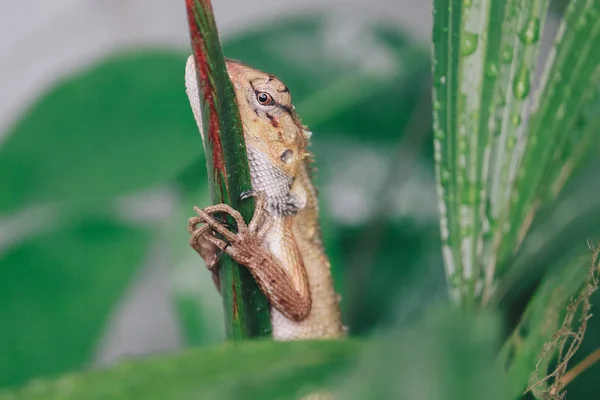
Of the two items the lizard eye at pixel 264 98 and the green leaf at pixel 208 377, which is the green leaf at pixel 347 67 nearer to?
the lizard eye at pixel 264 98

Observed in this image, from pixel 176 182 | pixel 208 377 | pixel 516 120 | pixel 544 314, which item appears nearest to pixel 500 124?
pixel 516 120

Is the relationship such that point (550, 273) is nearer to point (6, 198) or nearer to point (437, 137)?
point (437, 137)

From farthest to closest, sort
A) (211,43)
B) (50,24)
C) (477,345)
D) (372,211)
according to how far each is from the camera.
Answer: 1. (50,24)
2. (372,211)
3. (211,43)
4. (477,345)

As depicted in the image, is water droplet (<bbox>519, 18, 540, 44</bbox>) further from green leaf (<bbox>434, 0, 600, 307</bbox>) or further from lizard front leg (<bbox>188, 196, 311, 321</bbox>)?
lizard front leg (<bbox>188, 196, 311, 321</bbox>)

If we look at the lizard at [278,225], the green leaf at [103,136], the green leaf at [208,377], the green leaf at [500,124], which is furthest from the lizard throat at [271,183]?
the green leaf at [208,377]

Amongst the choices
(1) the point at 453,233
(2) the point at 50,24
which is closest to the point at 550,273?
(1) the point at 453,233

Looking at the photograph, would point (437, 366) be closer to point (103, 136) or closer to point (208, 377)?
point (208, 377)
